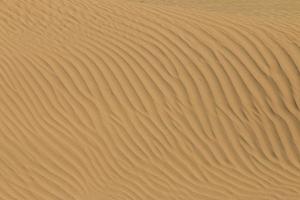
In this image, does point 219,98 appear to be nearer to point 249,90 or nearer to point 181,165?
point 249,90

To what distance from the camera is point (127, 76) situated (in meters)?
7.27

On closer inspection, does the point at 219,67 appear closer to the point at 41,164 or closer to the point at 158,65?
the point at 158,65

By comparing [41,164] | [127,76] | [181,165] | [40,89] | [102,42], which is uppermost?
[102,42]

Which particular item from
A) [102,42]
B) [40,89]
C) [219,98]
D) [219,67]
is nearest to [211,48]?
[219,67]

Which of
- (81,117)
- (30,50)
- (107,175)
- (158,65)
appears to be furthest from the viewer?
(30,50)

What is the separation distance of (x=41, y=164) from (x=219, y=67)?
252 cm

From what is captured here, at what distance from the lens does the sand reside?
6277mm

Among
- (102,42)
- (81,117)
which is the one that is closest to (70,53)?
(102,42)

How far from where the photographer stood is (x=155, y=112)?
6895 millimetres

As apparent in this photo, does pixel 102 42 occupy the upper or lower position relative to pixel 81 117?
upper

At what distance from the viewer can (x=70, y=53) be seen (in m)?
7.67

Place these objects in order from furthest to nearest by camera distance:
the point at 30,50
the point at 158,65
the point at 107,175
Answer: the point at 30,50
the point at 158,65
the point at 107,175

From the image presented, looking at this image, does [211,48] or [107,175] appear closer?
[107,175]

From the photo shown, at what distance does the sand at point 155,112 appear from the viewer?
628 cm
